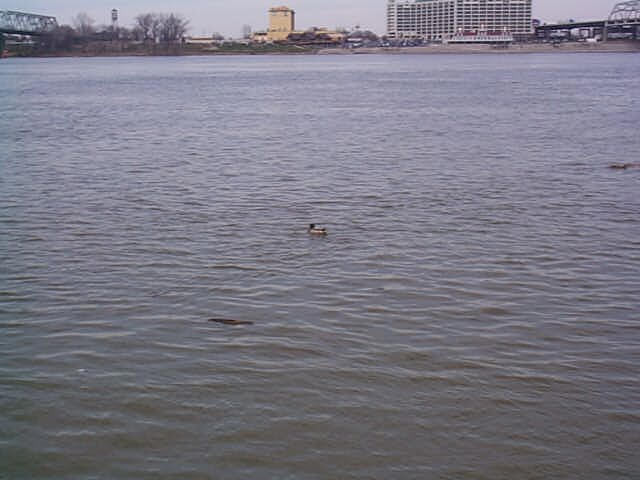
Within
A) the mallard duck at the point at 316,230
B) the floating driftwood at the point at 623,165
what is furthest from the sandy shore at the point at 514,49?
the mallard duck at the point at 316,230

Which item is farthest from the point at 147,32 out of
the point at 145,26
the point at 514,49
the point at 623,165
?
the point at 623,165

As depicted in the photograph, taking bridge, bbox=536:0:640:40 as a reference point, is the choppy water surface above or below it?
below

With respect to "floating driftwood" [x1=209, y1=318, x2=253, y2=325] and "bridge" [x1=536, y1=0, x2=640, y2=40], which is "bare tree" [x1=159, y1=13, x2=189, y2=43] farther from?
"floating driftwood" [x1=209, y1=318, x2=253, y2=325]

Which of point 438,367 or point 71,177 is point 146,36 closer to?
point 71,177

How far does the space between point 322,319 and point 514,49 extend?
185765 mm

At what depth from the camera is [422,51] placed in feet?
627

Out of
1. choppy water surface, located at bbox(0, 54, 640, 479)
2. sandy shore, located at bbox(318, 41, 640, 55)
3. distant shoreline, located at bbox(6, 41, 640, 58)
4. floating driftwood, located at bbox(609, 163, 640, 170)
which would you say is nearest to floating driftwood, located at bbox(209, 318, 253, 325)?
choppy water surface, located at bbox(0, 54, 640, 479)

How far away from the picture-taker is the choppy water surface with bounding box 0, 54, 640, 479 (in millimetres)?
6551

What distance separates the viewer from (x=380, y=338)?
8852mm

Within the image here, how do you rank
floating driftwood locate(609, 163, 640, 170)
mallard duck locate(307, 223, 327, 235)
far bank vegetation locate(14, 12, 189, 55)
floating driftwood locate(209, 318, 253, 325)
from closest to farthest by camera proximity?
floating driftwood locate(209, 318, 253, 325), mallard duck locate(307, 223, 327, 235), floating driftwood locate(609, 163, 640, 170), far bank vegetation locate(14, 12, 189, 55)

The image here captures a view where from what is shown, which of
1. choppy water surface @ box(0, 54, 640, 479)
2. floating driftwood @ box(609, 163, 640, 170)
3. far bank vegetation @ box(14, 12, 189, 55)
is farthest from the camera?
far bank vegetation @ box(14, 12, 189, 55)

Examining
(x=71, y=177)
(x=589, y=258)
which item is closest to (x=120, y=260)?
(x=589, y=258)

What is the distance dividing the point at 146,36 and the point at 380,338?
178385mm

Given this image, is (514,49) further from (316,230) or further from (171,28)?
(316,230)
